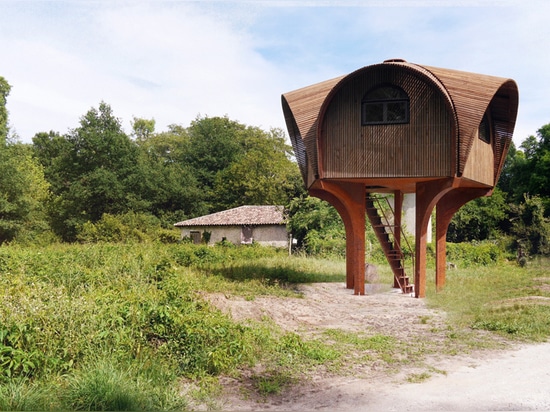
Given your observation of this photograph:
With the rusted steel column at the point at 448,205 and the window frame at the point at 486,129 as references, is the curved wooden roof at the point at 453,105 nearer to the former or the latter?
the window frame at the point at 486,129

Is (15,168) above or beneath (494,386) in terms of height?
above

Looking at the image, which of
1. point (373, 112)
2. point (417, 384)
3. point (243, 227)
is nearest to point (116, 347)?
point (417, 384)

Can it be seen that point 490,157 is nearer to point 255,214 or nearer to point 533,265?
point 533,265

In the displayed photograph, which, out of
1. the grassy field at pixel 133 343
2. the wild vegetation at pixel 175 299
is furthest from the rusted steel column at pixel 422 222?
the grassy field at pixel 133 343

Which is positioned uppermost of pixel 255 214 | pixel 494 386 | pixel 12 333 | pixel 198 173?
pixel 198 173

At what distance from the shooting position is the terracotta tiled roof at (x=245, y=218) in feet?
155

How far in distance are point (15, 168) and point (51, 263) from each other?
97.7 feet

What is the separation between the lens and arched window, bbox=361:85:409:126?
14992mm

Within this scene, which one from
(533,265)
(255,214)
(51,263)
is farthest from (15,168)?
(533,265)

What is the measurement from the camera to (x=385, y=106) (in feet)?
49.6

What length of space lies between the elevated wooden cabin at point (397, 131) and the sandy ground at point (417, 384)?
447 centimetres

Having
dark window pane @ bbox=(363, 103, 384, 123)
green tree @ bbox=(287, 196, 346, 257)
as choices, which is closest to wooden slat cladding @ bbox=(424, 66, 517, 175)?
dark window pane @ bbox=(363, 103, 384, 123)

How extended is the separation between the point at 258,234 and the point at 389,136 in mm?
33590

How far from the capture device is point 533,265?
2730 cm
